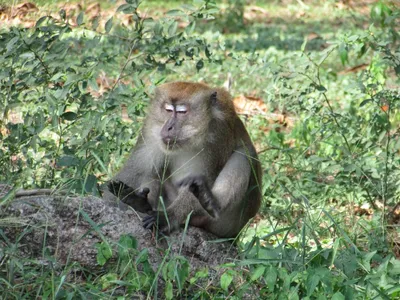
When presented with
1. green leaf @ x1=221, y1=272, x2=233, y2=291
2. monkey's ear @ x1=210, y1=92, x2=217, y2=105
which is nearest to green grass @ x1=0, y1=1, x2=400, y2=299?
green leaf @ x1=221, y1=272, x2=233, y2=291

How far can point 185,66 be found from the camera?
9.95 meters

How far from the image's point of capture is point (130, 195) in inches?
186

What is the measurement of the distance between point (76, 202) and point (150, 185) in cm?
89

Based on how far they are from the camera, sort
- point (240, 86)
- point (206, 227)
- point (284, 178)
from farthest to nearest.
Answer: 1. point (240, 86)
2. point (284, 178)
3. point (206, 227)

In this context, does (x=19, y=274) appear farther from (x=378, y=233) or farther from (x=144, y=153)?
(x=378, y=233)

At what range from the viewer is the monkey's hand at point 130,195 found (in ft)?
15.4

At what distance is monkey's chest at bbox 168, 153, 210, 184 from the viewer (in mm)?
5102

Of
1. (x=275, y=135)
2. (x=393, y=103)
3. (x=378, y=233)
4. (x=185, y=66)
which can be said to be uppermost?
(x=393, y=103)

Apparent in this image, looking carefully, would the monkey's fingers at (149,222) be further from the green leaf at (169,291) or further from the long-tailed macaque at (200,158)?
the green leaf at (169,291)

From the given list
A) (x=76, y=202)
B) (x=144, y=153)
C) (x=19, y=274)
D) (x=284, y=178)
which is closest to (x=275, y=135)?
(x=284, y=178)

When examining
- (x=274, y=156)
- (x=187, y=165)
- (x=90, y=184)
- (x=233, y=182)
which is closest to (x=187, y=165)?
(x=187, y=165)

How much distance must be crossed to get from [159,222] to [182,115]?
831 millimetres

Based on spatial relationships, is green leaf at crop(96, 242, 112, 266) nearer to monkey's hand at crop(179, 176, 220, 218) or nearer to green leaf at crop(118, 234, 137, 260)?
green leaf at crop(118, 234, 137, 260)

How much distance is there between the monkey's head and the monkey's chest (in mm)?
76
